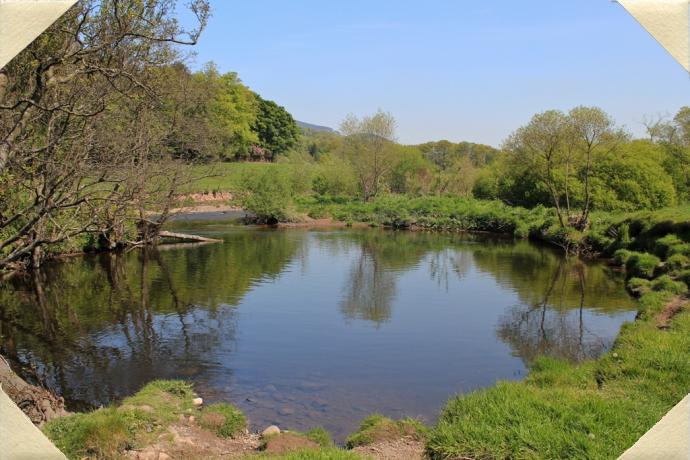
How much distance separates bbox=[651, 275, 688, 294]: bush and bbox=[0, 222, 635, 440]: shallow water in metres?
0.94

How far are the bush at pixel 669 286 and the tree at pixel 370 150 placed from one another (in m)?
31.7

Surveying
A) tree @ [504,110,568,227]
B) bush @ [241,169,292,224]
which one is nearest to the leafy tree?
tree @ [504,110,568,227]

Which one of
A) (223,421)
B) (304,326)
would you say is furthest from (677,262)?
(223,421)

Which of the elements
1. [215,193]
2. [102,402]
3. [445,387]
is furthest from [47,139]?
[215,193]

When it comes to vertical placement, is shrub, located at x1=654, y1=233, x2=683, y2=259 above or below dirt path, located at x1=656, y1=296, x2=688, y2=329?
above

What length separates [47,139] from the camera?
29.6ft

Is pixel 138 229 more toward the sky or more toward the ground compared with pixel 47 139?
more toward the ground

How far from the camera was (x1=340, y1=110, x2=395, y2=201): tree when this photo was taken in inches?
1834

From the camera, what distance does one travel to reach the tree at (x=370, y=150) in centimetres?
4659

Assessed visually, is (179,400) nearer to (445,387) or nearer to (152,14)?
(445,387)

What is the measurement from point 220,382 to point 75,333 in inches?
174

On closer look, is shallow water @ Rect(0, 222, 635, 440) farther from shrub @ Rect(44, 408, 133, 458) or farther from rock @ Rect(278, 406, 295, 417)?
shrub @ Rect(44, 408, 133, 458)

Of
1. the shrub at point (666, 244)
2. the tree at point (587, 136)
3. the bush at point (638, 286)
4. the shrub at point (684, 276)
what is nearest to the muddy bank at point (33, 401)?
the shrub at point (684, 276)

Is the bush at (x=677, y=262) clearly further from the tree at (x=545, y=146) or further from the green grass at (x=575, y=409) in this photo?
the tree at (x=545, y=146)
